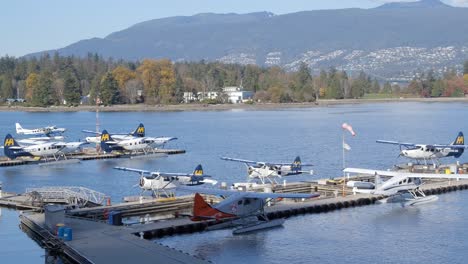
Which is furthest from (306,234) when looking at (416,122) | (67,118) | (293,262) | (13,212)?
(67,118)

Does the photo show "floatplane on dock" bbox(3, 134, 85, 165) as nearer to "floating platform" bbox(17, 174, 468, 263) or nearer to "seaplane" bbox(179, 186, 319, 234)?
"floating platform" bbox(17, 174, 468, 263)

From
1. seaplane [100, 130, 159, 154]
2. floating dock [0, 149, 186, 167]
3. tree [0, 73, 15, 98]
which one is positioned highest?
tree [0, 73, 15, 98]

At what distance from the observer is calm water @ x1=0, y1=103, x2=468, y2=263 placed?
89.4 feet

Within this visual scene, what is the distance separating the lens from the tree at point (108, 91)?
5453 inches

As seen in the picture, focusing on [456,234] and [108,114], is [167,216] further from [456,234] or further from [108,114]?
[108,114]

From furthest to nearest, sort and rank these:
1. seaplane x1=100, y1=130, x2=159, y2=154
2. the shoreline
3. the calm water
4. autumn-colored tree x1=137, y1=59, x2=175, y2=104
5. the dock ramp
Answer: autumn-colored tree x1=137, y1=59, x2=175, y2=104 → the shoreline → seaplane x1=100, y1=130, x2=159, y2=154 → the dock ramp → the calm water

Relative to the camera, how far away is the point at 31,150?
53.5m

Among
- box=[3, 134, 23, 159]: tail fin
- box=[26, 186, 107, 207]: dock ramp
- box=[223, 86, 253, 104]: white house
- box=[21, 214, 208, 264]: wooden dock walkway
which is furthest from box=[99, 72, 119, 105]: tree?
box=[21, 214, 208, 264]: wooden dock walkway

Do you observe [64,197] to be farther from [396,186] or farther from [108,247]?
[396,186]

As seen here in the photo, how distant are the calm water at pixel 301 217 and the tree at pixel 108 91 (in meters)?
38.3

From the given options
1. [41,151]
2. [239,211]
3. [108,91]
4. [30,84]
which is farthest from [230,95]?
[239,211]

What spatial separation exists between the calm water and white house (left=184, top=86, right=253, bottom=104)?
52590 millimetres

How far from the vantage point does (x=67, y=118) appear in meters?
123

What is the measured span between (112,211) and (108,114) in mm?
103349
